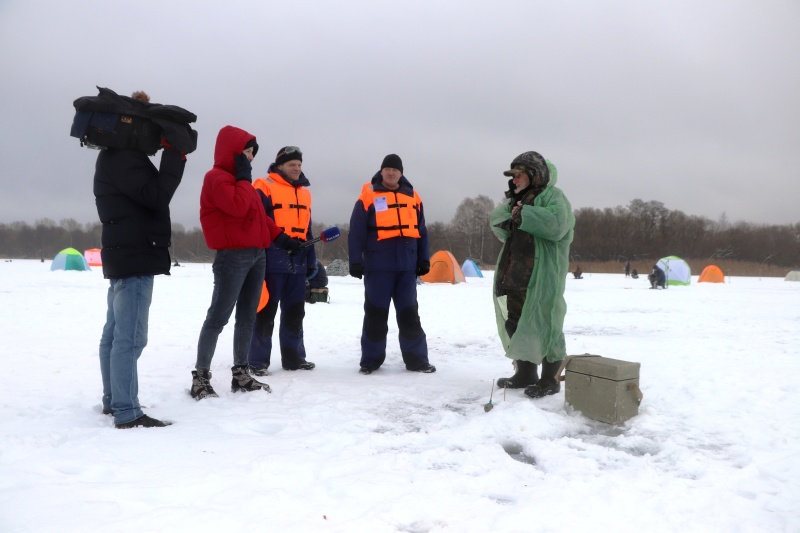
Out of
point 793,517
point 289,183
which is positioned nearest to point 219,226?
point 289,183

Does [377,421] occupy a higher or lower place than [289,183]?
lower

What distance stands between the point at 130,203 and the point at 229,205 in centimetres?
69

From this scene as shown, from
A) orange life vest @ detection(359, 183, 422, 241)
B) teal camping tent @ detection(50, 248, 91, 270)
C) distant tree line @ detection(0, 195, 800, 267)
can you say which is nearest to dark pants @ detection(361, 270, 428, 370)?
orange life vest @ detection(359, 183, 422, 241)

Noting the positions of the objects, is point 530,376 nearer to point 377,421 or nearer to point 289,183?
point 377,421

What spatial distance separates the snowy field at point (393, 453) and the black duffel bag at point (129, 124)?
1.60 m

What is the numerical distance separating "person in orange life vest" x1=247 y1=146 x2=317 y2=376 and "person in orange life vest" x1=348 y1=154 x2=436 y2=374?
0.48 meters

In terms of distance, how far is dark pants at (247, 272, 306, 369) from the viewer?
4.73m

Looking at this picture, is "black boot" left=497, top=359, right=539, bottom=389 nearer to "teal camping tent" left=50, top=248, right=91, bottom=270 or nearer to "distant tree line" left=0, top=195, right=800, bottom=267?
"teal camping tent" left=50, top=248, right=91, bottom=270

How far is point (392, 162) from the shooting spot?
4906mm

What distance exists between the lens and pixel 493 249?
61.6 meters

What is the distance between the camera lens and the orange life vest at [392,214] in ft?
16.0

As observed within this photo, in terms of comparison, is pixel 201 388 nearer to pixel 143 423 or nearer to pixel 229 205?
pixel 143 423

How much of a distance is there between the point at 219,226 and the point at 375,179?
1743mm

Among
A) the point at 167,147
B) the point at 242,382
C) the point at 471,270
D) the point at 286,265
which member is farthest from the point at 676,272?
the point at 167,147
